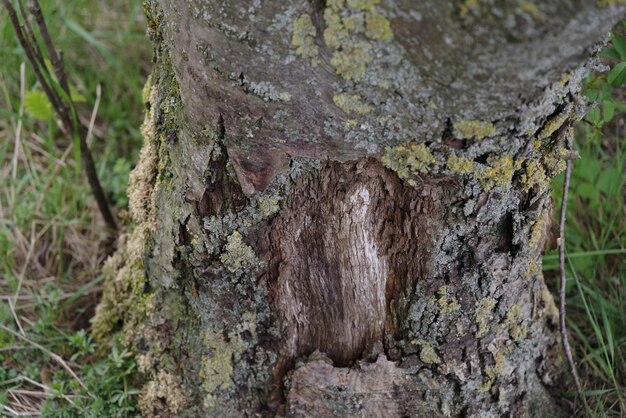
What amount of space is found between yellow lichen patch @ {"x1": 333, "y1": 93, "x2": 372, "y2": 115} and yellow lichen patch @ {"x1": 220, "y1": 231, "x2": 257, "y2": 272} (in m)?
0.44

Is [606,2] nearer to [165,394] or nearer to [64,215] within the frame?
[165,394]

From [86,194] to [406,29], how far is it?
1.78 m

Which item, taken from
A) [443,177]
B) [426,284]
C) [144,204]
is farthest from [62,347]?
[443,177]

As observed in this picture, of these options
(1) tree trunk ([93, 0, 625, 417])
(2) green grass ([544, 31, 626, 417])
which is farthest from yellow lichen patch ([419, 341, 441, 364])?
(2) green grass ([544, 31, 626, 417])

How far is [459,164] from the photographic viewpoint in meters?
1.34

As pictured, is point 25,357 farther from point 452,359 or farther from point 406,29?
point 406,29

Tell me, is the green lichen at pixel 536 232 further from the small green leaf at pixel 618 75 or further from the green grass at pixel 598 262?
the small green leaf at pixel 618 75

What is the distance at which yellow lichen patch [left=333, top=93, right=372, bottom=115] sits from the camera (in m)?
1.27

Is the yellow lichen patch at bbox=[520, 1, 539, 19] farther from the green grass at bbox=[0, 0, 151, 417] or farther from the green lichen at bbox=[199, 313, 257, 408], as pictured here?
the green grass at bbox=[0, 0, 151, 417]

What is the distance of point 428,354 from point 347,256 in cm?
35

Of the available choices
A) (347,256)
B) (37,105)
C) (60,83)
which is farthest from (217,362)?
(37,105)

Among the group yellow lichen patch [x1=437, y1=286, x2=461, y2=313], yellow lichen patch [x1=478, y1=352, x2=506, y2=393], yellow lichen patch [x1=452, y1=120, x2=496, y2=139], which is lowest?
yellow lichen patch [x1=478, y1=352, x2=506, y2=393]

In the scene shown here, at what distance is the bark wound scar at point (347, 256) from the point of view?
4.80 ft

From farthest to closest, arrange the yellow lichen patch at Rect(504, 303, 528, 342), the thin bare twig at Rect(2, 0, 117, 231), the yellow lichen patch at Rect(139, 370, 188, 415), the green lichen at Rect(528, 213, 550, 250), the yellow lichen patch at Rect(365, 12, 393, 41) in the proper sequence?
the thin bare twig at Rect(2, 0, 117, 231)
the yellow lichen patch at Rect(139, 370, 188, 415)
the yellow lichen patch at Rect(504, 303, 528, 342)
the green lichen at Rect(528, 213, 550, 250)
the yellow lichen patch at Rect(365, 12, 393, 41)
